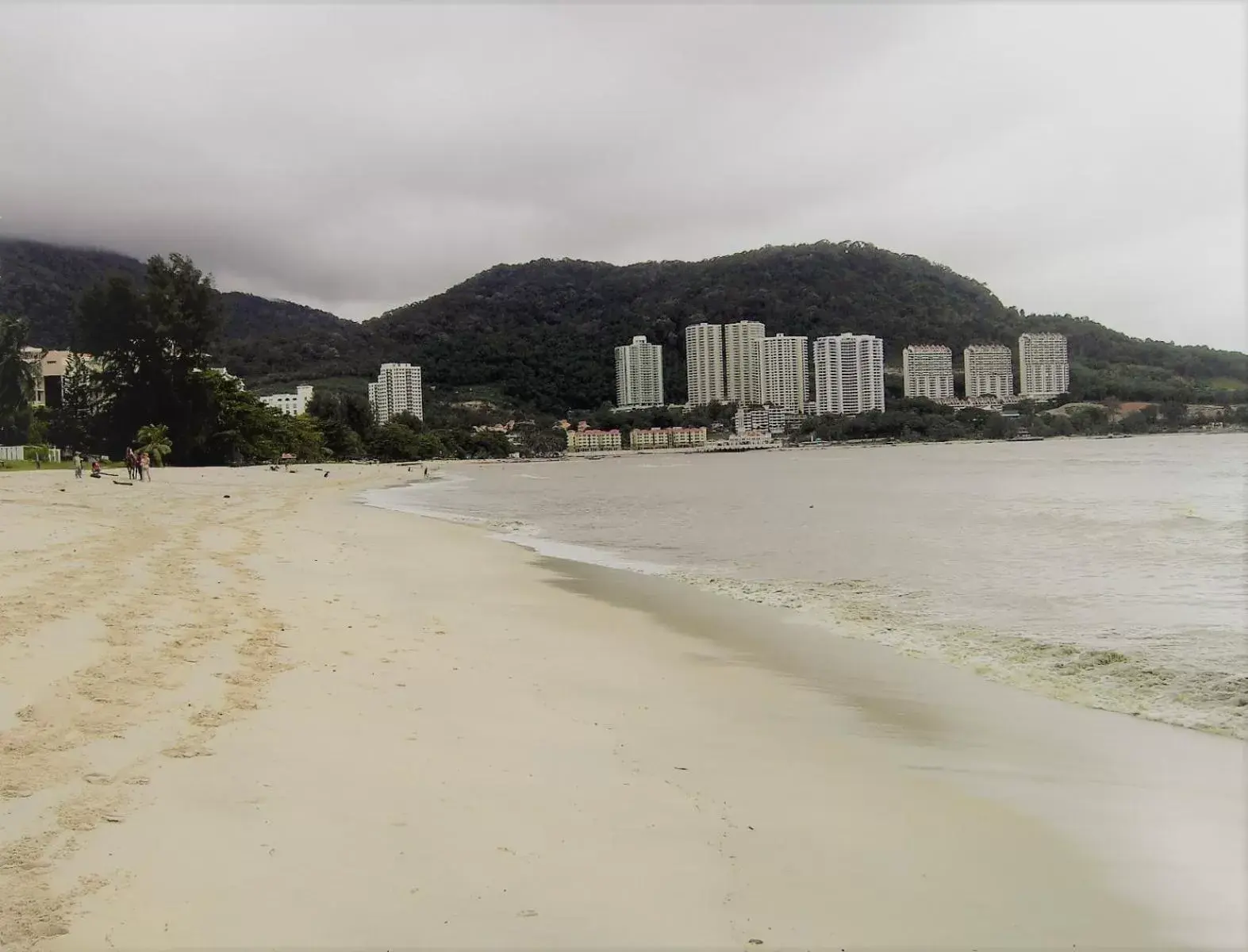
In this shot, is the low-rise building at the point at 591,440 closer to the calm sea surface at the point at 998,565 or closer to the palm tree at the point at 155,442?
the palm tree at the point at 155,442

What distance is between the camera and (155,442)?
4991 centimetres

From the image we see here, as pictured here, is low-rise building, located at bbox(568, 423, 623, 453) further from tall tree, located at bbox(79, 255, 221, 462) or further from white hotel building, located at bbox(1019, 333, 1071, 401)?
tall tree, located at bbox(79, 255, 221, 462)

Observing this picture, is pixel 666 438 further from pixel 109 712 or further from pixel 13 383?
pixel 109 712

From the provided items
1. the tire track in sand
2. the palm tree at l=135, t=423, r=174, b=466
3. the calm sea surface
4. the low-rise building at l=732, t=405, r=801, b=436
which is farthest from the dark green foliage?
the low-rise building at l=732, t=405, r=801, b=436

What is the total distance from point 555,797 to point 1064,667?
16.9 feet

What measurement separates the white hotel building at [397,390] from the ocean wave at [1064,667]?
498ft

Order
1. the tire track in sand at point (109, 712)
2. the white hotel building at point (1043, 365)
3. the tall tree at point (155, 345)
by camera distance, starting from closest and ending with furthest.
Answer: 1. the tire track in sand at point (109, 712)
2. the tall tree at point (155, 345)
3. the white hotel building at point (1043, 365)

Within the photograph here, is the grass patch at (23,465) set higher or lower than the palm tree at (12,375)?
lower

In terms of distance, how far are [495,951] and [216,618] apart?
575 centimetres

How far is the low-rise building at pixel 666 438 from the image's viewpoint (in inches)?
6806

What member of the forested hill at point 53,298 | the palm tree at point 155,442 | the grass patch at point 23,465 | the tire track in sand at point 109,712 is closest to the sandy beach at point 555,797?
the tire track in sand at point 109,712

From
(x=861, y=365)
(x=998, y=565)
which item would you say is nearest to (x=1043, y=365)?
(x=861, y=365)

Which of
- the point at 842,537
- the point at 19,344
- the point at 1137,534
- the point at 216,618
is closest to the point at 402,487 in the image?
the point at 19,344

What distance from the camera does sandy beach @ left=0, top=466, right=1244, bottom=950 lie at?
2.96 metres
